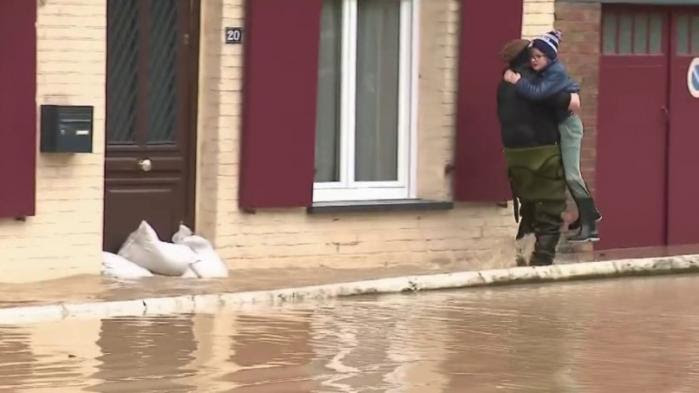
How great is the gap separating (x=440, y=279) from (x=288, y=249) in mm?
1278

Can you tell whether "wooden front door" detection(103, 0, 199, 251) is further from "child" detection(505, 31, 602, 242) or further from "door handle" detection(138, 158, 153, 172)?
"child" detection(505, 31, 602, 242)

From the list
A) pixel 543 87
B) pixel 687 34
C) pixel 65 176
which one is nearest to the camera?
pixel 65 176

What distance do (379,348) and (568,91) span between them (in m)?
4.61

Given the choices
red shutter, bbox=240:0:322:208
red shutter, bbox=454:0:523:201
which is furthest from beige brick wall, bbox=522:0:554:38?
red shutter, bbox=240:0:322:208

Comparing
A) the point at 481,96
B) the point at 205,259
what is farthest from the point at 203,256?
the point at 481,96

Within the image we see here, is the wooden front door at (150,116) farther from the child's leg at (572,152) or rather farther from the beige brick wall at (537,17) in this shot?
the beige brick wall at (537,17)

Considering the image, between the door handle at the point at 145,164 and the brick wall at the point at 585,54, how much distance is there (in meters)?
4.08

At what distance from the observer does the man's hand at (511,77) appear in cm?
1530

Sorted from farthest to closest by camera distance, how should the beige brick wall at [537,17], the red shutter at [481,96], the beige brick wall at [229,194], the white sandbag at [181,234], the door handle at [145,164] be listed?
the beige brick wall at [537,17] < the red shutter at [481,96] < the white sandbag at [181,234] < the door handle at [145,164] < the beige brick wall at [229,194]

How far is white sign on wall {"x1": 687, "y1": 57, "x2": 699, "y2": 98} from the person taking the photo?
58.2 ft

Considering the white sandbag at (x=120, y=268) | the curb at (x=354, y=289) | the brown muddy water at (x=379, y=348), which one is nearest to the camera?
the brown muddy water at (x=379, y=348)

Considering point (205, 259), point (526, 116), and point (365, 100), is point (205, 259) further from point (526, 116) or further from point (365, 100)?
point (526, 116)

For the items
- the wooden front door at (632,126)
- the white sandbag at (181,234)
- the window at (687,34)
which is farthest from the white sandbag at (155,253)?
the window at (687,34)

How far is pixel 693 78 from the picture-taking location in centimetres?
1781
